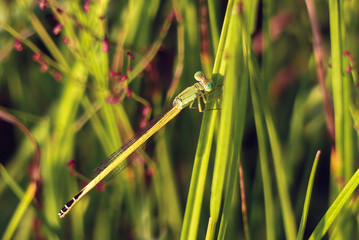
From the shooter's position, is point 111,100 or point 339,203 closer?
point 339,203

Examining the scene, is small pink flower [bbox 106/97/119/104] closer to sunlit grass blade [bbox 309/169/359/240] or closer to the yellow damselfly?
the yellow damselfly

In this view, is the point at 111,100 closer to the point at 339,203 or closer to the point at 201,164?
the point at 201,164

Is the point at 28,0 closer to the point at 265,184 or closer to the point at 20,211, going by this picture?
the point at 20,211

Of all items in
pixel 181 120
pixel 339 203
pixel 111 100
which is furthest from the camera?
pixel 181 120

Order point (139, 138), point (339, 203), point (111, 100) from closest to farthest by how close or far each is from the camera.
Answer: point (339, 203)
point (111, 100)
point (139, 138)

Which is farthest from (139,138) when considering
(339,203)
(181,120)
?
(339,203)

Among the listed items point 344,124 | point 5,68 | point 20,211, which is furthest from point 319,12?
point 20,211

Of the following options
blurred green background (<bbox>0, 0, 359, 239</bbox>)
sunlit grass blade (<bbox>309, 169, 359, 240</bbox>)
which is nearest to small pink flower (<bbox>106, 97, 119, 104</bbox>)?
blurred green background (<bbox>0, 0, 359, 239</bbox>)

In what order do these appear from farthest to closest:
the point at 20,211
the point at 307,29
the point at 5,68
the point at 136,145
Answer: the point at 5,68 → the point at 307,29 → the point at 136,145 → the point at 20,211
